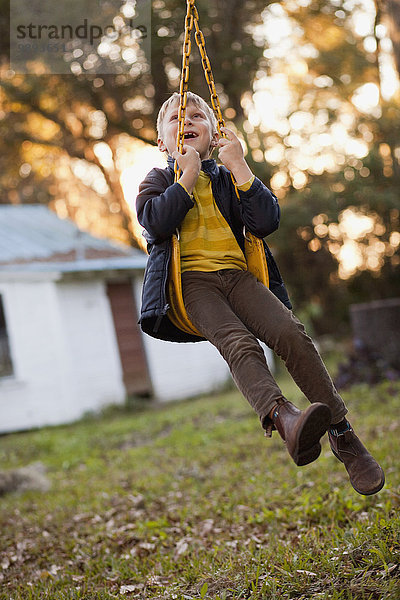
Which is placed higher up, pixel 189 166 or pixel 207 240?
pixel 189 166

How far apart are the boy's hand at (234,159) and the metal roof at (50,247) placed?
11231 millimetres

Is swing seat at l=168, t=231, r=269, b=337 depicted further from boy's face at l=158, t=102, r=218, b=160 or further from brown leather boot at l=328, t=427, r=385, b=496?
brown leather boot at l=328, t=427, r=385, b=496

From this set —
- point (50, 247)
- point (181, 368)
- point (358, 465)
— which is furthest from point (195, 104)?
point (181, 368)

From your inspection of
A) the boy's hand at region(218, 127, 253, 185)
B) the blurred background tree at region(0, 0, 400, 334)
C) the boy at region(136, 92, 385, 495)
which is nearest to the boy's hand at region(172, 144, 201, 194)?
the boy at region(136, 92, 385, 495)

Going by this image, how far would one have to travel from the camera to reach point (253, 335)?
3291mm

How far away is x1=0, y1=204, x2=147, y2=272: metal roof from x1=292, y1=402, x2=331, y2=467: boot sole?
1185 cm

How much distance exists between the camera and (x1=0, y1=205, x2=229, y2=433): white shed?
46.0ft

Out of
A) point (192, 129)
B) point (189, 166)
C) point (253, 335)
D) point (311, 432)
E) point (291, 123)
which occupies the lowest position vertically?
point (311, 432)

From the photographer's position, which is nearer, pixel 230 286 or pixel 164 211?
pixel 164 211

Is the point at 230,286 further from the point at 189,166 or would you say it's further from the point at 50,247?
the point at 50,247

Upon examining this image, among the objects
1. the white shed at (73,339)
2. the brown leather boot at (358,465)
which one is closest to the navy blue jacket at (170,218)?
the brown leather boot at (358,465)

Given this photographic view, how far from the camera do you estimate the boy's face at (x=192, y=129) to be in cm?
357

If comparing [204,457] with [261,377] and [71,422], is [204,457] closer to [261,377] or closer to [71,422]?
[261,377]

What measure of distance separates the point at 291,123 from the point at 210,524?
14049 millimetres
